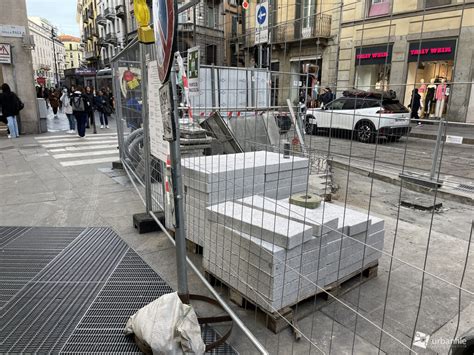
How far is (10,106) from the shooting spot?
462 inches

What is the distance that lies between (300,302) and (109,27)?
197 ft

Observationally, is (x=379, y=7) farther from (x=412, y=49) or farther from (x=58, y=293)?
(x=58, y=293)

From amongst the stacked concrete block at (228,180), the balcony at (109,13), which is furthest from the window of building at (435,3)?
the balcony at (109,13)

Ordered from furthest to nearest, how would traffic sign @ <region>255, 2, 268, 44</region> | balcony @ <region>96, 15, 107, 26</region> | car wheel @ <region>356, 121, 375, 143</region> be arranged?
balcony @ <region>96, 15, 107, 26</region> → traffic sign @ <region>255, 2, 268, 44</region> → car wheel @ <region>356, 121, 375, 143</region>

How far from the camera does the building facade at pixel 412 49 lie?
4.60ft

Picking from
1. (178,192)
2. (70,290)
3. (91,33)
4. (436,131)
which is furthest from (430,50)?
(91,33)

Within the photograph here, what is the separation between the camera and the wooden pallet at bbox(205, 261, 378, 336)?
262 cm

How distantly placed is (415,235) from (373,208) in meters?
1.37

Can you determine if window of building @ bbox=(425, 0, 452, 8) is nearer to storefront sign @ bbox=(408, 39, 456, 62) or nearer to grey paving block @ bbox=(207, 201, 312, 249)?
storefront sign @ bbox=(408, 39, 456, 62)

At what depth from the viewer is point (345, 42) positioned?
5.85 ft

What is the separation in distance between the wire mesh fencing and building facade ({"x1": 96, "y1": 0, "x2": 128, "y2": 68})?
152 ft

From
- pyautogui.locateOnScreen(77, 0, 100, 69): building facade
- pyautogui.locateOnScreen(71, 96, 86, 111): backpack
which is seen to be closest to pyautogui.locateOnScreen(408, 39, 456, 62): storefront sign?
pyautogui.locateOnScreen(71, 96, 86, 111): backpack

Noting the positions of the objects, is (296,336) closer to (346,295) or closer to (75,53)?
(346,295)

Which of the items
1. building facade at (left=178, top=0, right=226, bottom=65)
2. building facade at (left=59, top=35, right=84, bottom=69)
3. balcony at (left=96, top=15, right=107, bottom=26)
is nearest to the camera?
building facade at (left=178, top=0, right=226, bottom=65)
